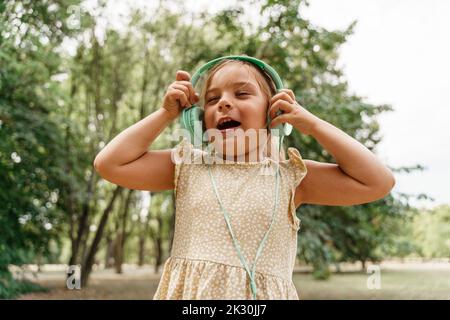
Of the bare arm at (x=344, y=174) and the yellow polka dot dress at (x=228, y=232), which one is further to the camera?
the bare arm at (x=344, y=174)

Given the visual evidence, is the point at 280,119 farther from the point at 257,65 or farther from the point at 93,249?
the point at 93,249

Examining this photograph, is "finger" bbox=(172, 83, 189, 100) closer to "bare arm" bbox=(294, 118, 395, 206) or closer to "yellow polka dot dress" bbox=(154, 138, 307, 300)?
"yellow polka dot dress" bbox=(154, 138, 307, 300)

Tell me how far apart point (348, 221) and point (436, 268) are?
13.3m

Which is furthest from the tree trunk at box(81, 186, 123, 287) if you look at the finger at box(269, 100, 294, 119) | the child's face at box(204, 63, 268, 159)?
the finger at box(269, 100, 294, 119)

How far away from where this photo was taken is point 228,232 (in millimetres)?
1450

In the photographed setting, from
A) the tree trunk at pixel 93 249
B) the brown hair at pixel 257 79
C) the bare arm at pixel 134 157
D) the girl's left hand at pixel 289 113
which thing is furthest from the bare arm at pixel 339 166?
the tree trunk at pixel 93 249

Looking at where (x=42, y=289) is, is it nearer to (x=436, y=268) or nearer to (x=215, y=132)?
(x=215, y=132)

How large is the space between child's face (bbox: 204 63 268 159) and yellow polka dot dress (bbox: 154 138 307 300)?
0.37 ft

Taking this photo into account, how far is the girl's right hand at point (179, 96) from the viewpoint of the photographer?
1.55 meters

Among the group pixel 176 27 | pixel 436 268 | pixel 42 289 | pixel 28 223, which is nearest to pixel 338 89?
pixel 176 27

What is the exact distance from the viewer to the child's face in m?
1.55

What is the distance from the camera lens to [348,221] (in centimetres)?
1051

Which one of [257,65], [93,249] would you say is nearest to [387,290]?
[93,249]

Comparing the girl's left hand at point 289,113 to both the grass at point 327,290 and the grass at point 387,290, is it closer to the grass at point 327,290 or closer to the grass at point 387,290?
the grass at point 327,290
